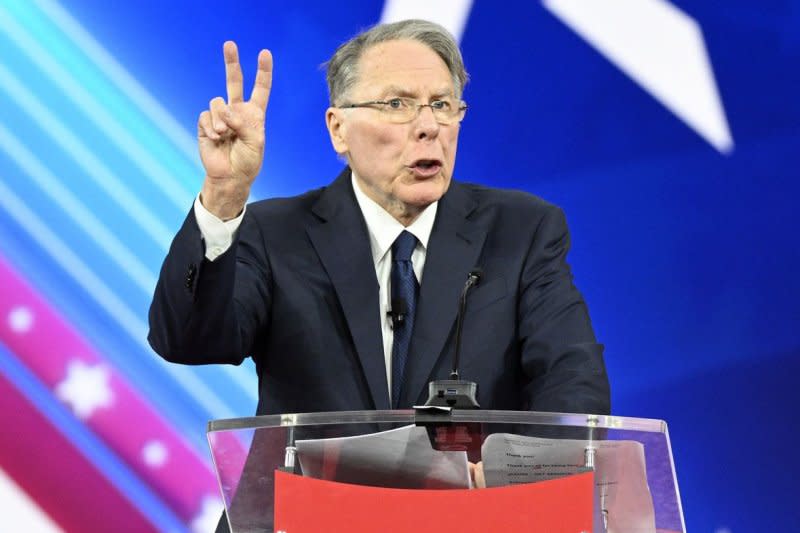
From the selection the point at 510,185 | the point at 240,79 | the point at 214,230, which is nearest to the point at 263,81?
the point at 240,79

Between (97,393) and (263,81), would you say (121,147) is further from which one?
(263,81)

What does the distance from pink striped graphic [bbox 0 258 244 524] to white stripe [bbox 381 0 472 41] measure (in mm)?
1256


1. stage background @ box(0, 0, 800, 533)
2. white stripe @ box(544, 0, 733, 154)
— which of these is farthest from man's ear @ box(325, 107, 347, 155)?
white stripe @ box(544, 0, 733, 154)

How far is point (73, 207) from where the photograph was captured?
10.8 ft

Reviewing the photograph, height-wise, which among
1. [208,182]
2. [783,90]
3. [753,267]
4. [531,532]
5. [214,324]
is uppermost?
[783,90]

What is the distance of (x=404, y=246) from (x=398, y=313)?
195 mm

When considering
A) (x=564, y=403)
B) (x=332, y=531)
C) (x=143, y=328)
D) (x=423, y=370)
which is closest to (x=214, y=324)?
(x=423, y=370)

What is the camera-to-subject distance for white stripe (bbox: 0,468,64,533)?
3.14 m

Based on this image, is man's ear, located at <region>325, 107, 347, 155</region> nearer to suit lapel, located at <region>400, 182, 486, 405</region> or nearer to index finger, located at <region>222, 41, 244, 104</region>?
suit lapel, located at <region>400, 182, 486, 405</region>

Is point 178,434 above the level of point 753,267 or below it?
below

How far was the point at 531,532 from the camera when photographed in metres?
1.40

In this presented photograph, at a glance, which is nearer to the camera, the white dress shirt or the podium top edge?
the podium top edge

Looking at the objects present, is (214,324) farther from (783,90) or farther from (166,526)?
(783,90)

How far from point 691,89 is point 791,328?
28.7 inches
